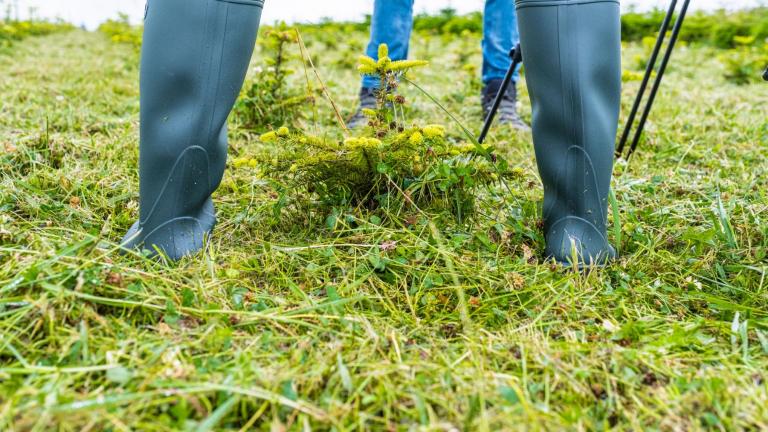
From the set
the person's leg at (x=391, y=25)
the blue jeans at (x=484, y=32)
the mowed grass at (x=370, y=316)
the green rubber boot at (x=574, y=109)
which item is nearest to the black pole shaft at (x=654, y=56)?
the mowed grass at (x=370, y=316)

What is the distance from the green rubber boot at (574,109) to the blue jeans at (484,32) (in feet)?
5.34

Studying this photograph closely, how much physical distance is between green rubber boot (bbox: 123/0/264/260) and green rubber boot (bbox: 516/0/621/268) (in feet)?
2.23

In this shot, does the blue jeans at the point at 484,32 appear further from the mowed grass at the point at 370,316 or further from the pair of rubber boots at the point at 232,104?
the pair of rubber boots at the point at 232,104

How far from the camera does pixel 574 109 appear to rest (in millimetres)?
1391

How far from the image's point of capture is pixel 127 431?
2.73 feet

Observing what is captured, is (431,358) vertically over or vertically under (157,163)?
under

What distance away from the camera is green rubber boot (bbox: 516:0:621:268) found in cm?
136

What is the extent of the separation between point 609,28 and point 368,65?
0.60 meters

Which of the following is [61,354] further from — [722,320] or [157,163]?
[722,320]

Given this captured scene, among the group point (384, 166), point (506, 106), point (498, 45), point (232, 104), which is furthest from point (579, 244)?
point (498, 45)

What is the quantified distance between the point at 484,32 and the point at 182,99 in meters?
2.30

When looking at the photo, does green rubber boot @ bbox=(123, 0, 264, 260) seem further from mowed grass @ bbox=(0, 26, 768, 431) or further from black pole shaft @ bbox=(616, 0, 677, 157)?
black pole shaft @ bbox=(616, 0, 677, 157)

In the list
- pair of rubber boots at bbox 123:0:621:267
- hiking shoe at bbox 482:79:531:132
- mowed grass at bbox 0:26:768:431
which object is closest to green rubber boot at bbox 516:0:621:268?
pair of rubber boots at bbox 123:0:621:267

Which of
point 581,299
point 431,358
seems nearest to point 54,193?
point 431,358
